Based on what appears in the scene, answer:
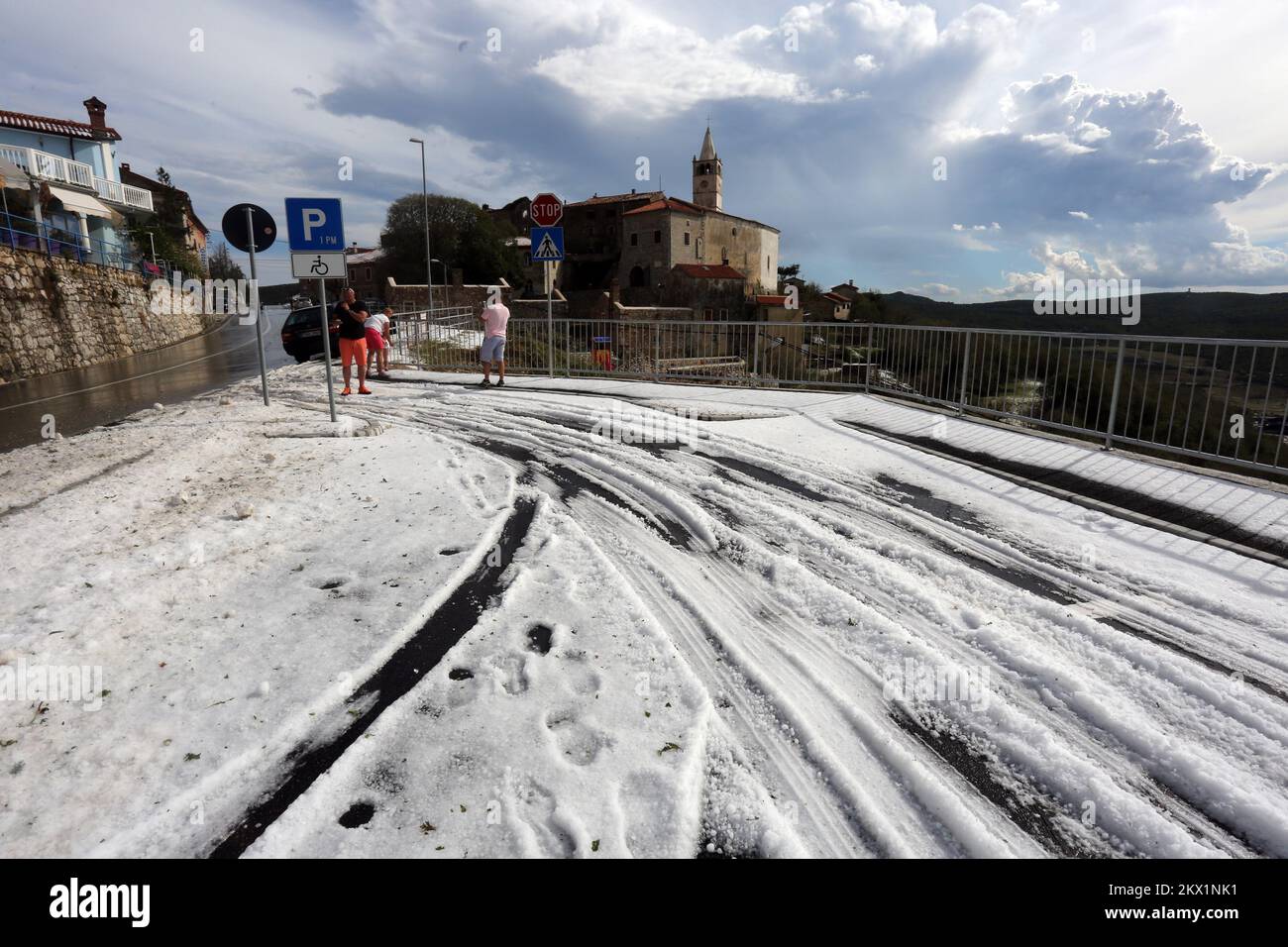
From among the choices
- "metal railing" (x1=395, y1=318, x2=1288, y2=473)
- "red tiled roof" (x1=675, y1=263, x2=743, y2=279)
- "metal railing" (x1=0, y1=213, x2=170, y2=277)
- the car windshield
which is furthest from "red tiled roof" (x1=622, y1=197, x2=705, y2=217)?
"metal railing" (x1=395, y1=318, x2=1288, y2=473)

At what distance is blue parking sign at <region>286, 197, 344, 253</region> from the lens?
26.4ft

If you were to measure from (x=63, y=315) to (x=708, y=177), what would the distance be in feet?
255

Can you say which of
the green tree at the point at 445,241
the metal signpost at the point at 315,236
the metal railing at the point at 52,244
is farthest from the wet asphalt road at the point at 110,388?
the green tree at the point at 445,241

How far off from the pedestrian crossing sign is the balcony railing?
105 ft

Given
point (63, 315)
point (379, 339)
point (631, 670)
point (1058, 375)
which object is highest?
point (63, 315)

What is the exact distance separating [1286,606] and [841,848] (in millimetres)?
3723

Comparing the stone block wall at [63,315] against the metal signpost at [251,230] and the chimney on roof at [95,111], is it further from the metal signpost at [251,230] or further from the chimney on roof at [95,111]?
the chimney on roof at [95,111]

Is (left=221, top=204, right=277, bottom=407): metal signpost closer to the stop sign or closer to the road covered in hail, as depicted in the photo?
the road covered in hail

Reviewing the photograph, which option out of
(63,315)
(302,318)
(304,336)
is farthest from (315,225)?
(63,315)

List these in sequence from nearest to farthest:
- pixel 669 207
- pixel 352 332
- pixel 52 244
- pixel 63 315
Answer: pixel 352 332, pixel 63 315, pixel 52 244, pixel 669 207

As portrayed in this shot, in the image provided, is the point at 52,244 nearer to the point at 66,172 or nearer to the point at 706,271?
the point at 66,172

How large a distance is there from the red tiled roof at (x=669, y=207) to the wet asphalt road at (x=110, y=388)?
5674cm

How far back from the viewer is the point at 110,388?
46.8ft

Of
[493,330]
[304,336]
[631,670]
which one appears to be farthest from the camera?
[304,336]
